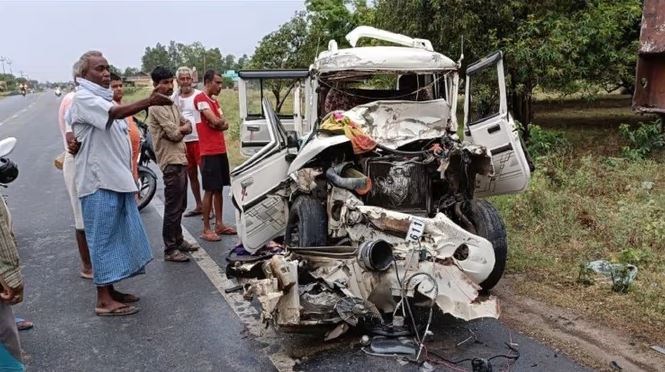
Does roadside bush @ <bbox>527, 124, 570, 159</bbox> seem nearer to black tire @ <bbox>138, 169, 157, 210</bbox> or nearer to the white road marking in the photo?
black tire @ <bbox>138, 169, 157, 210</bbox>

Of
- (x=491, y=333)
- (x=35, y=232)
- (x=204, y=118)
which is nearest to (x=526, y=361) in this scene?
(x=491, y=333)

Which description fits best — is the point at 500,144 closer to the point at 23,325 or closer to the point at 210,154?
the point at 210,154

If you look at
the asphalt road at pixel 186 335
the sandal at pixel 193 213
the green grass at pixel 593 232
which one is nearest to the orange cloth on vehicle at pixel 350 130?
the asphalt road at pixel 186 335

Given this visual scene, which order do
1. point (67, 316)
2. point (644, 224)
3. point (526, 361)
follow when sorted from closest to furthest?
point (526, 361) → point (67, 316) → point (644, 224)

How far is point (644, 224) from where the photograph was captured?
629 centimetres

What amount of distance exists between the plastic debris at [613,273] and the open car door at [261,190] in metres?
2.65

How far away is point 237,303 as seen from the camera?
4.82 meters

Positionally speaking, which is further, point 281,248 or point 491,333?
point 281,248

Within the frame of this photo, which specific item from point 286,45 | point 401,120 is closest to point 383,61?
point 401,120

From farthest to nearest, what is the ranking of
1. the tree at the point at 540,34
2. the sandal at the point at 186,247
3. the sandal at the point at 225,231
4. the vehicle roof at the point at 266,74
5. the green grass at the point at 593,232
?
the tree at the point at 540,34 < the sandal at the point at 225,231 < the vehicle roof at the point at 266,74 < the sandal at the point at 186,247 < the green grass at the point at 593,232

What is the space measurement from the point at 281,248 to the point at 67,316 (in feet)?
6.20

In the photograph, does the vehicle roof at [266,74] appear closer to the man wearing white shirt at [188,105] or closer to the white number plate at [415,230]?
the man wearing white shirt at [188,105]

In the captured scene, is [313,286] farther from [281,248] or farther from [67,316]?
[67,316]

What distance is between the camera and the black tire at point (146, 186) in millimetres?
8062
